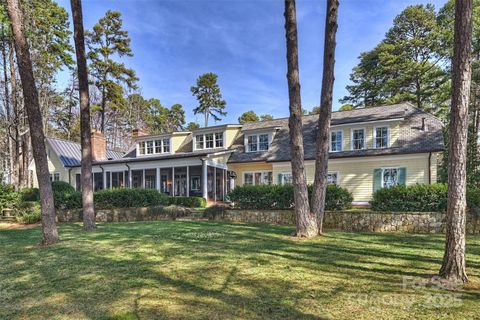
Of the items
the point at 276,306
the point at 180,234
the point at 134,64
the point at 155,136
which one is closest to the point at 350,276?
the point at 276,306

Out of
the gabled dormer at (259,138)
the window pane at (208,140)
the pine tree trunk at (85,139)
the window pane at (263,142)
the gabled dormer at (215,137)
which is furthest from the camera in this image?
the window pane at (208,140)

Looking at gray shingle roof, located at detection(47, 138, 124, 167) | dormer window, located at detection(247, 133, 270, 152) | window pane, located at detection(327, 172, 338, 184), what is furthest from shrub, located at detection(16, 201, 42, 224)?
window pane, located at detection(327, 172, 338, 184)

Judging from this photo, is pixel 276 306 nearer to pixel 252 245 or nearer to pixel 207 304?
pixel 207 304

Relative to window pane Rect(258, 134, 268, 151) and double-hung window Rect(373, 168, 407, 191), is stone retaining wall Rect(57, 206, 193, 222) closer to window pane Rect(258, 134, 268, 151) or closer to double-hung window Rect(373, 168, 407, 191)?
window pane Rect(258, 134, 268, 151)

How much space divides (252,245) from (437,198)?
6423 mm

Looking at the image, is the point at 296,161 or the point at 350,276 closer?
the point at 350,276

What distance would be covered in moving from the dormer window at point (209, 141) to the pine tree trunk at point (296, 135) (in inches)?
591

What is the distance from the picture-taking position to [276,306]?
11.2 ft

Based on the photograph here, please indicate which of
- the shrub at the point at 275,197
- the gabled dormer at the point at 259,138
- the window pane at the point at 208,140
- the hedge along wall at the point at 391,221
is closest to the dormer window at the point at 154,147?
the window pane at the point at 208,140

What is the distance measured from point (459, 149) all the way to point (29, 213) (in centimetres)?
1769

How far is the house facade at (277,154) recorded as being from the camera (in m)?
16.4

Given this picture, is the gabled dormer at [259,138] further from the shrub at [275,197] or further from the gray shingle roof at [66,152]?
the gray shingle roof at [66,152]

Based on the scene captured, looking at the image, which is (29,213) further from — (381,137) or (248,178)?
(381,137)

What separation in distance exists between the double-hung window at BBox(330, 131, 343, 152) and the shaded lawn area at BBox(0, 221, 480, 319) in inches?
457
